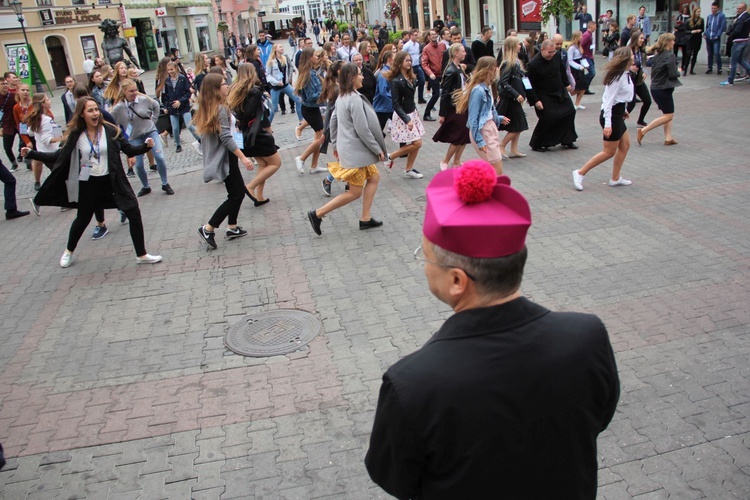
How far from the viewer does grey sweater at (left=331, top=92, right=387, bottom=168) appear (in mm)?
7043

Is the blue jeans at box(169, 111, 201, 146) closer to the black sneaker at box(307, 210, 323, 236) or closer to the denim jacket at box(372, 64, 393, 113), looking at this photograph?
the denim jacket at box(372, 64, 393, 113)

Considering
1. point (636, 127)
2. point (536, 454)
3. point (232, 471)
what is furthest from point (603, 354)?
point (636, 127)

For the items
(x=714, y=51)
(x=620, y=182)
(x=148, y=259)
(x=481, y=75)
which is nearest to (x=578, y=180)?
(x=620, y=182)

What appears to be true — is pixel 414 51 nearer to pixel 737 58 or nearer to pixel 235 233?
pixel 737 58

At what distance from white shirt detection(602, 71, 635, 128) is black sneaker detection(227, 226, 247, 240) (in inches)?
186

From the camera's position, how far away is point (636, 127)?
1193 centimetres

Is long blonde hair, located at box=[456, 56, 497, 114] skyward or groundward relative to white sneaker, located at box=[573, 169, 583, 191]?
skyward

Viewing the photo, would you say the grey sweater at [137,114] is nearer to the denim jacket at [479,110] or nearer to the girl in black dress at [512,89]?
the denim jacket at [479,110]

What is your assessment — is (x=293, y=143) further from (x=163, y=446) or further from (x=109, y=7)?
(x=109, y=7)

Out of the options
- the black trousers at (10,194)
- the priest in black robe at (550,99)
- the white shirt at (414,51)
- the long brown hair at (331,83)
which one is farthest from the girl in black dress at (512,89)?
the black trousers at (10,194)

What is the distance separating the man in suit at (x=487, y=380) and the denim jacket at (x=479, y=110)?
22.6 ft

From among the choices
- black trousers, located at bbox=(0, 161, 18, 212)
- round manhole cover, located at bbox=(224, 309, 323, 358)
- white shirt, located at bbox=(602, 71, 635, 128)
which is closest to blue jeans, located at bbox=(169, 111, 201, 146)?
black trousers, located at bbox=(0, 161, 18, 212)

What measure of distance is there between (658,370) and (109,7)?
43.6 meters

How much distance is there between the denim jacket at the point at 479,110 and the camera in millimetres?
8383
